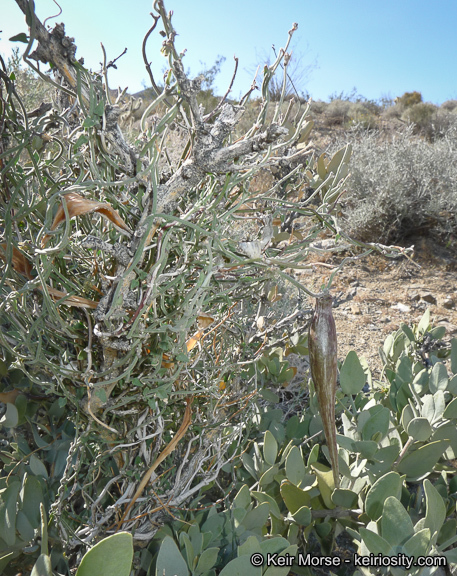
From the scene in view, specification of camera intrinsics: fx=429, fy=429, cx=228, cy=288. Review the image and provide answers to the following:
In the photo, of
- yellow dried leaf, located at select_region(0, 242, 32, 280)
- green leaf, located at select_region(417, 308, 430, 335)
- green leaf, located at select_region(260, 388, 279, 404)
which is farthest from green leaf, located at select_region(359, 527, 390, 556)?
green leaf, located at select_region(417, 308, 430, 335)

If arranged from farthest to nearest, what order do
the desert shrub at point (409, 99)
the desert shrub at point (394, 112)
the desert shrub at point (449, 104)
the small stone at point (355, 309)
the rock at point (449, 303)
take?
the desert shrub at point (449, 104), the desert shrub at point (409, 99), the desert shrub at point (394, 112), the rock at point (449, 303), the small stone at point (355, 309)

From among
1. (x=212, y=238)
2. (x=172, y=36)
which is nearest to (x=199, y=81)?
(x=172, y=36)

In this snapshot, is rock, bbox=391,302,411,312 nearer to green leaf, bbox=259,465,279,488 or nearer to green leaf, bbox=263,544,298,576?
green leaf, bbox=259,465,279,488

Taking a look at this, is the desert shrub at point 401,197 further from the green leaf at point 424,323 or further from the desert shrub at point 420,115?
the desert shrub at point 420,115

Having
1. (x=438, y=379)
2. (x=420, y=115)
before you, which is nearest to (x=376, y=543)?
(x=438, y=379)

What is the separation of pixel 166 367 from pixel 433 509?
0.57 m

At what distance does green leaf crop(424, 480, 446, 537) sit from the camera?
781mm

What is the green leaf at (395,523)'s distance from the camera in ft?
2.53

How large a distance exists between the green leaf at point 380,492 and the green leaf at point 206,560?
1.08 ft

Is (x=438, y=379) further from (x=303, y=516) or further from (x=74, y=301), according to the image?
(x=74, y=301)

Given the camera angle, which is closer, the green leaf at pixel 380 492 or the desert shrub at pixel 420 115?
the green leaf at pixel 380 492

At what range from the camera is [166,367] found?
709 mm

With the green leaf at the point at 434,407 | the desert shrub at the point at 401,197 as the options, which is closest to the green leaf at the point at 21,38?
the green leaf at the point at 434,407

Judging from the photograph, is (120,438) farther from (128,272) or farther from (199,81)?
(199,81)
